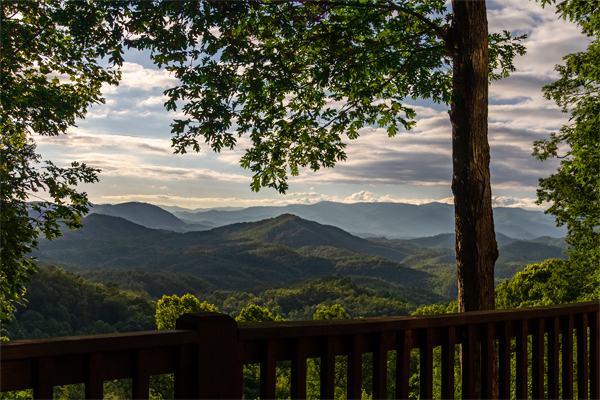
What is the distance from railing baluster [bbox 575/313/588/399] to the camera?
2.95 meters

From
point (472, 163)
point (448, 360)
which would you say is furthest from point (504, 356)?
point (472, 163)

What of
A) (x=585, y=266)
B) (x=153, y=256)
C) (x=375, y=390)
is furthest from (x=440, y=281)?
(x=375, y=390)

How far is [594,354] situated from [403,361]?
1.87 metres

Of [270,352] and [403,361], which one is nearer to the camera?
[270,352]

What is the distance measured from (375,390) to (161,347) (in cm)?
102

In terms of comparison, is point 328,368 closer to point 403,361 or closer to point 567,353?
point 403,361

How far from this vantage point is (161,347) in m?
1.58

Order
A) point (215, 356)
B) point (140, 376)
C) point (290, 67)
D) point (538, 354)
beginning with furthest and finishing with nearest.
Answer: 1. point (290, 67)
2. point (538, 354)
3. point (215, 356)
4. point (140, 376)

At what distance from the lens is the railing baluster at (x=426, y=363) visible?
2.18 metres

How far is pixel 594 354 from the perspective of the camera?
3.19m

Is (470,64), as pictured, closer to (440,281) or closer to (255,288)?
(255,288)

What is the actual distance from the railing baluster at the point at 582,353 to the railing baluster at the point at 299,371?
6.68 ft

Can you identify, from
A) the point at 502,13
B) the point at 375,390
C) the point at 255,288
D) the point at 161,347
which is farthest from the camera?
the point at 255,288

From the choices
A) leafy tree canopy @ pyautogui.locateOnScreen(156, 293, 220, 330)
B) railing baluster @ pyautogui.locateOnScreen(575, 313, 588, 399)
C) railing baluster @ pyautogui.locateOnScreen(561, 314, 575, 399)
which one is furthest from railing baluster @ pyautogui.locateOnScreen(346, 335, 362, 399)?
leafy tree canopy @ pyautogui.locateOnScreen(156, 293, 220, 330)
